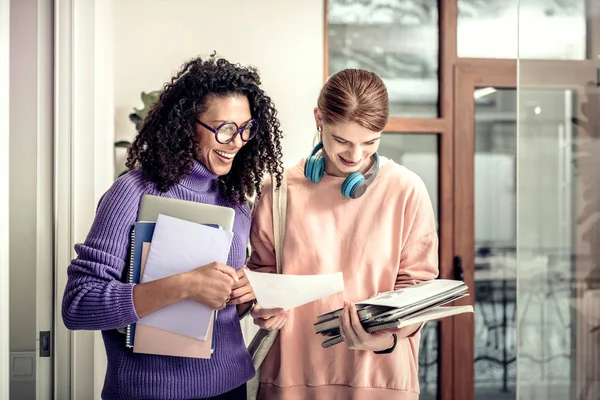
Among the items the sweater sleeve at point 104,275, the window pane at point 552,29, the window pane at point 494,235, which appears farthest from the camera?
the window pane at point 494,235

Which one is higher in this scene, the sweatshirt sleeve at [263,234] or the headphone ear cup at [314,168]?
the headphone ear cup at [314,168]

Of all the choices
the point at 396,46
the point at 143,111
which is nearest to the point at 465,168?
the point at 396,46

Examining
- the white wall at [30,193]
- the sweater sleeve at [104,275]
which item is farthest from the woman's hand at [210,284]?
the white wall at [30,193]

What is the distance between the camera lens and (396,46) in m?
3.55

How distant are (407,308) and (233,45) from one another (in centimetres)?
240

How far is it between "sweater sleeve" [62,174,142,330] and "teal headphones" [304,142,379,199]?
44 centimetres

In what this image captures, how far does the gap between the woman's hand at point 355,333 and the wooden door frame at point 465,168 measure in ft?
7.59

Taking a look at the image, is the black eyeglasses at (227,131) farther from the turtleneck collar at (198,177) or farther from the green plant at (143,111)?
the green plant at (143,111)

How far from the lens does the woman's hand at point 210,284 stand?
1.17 metres

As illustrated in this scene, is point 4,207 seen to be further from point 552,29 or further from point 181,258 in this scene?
point 552,29

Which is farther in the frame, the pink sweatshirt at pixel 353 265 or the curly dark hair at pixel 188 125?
the pink sweatshirt at pixel 353 265

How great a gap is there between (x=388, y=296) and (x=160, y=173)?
518 millimetres

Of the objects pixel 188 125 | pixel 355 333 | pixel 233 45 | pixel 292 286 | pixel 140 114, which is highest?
pixel 233 45

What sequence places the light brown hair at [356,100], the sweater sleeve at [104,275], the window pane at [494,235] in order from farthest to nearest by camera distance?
the window pane at [494,235], the light brown hair at [356,100], the sweater sleeve at [104,275]
